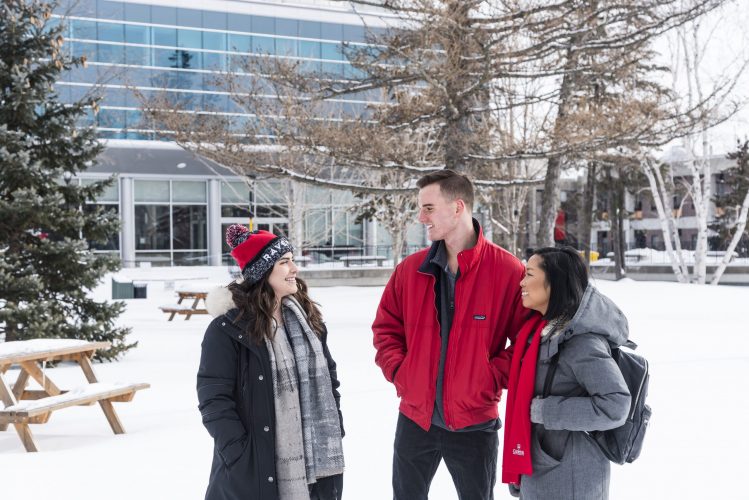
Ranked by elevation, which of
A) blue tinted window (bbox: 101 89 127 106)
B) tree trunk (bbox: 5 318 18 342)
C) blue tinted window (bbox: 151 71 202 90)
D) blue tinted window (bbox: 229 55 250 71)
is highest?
blue tinted window (bbox: 151 71 202 90)

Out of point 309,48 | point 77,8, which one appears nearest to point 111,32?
point 309,48

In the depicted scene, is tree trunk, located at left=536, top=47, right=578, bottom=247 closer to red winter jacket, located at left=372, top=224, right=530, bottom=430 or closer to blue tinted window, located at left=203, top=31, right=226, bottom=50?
red winter jacket, located at left=372, top=224, right=530, bottom=430

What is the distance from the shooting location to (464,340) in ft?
11.5

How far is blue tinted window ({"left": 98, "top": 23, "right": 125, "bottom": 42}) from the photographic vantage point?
131 feet

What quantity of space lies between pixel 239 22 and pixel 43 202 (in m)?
34.2

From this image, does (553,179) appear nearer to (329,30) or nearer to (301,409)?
(301,409)

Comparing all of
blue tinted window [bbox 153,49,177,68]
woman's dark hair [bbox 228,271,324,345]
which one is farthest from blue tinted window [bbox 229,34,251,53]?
woman's dark hair [bbox 228,271,324,345]

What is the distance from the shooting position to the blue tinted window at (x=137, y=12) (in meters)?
40.3

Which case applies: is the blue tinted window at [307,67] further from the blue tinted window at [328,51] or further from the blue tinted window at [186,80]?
the blue tinted window at [186,80]

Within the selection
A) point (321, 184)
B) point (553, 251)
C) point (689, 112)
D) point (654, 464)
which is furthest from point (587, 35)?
point (553, 251)

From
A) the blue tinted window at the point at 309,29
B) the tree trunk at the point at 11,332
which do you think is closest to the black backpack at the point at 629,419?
the tree trunk at the point at 11,332

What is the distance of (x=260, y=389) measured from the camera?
3225mm

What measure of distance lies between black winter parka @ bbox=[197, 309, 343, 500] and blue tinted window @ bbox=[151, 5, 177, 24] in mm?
41228

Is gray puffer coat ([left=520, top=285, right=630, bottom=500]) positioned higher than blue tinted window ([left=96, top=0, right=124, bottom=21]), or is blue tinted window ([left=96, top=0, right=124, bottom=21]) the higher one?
blue tinted window ([left=96, top=0, right=124, bottom=21])
